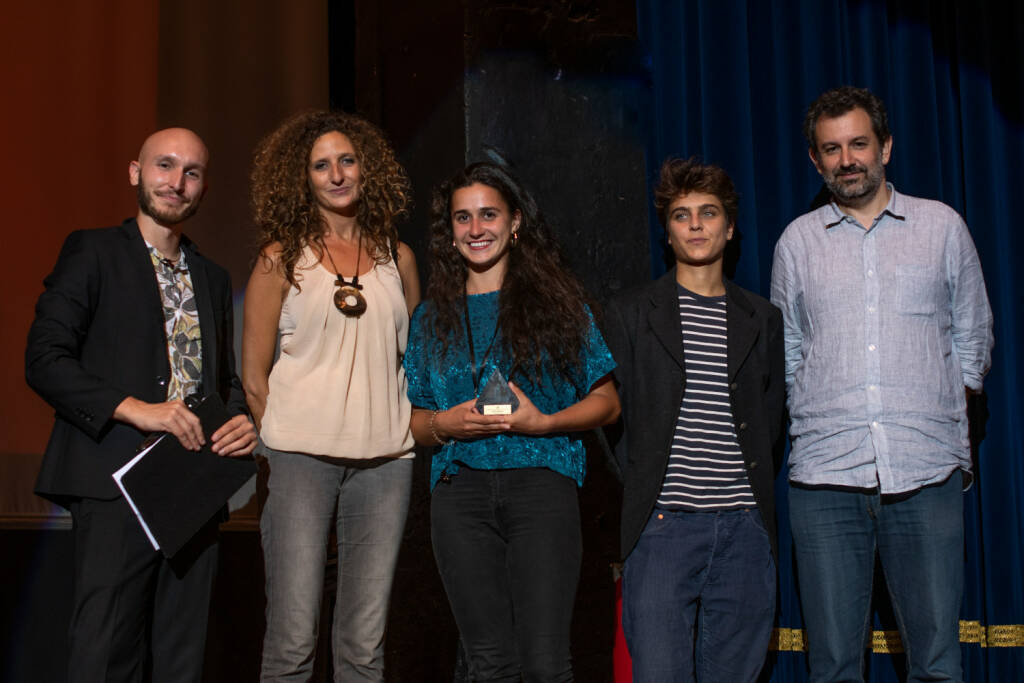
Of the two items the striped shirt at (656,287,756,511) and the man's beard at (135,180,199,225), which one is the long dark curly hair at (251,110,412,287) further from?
the striped shirt at (656,287,756,511)

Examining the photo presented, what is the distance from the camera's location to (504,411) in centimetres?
257

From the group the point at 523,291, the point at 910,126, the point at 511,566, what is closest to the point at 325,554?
the point at 511,566

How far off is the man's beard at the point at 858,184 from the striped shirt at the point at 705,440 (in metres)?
0.61

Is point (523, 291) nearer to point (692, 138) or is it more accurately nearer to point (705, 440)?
point (705, 440)

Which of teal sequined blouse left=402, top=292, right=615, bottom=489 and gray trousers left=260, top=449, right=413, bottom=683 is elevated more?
teal sequined blouse left=402, top=292, right=615, bottom=489

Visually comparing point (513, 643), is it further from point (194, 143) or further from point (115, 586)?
point (194, 143)

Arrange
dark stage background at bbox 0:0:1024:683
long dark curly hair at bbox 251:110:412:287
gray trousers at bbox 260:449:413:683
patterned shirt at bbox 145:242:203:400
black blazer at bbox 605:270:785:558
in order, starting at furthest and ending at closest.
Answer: dark stage background at bbox 0:0:1024:683
long dark curly hair at bbox 251:110:412:287
black blazer at bbox 605:270:785:558
patterned shirt at bbox 145:242:203:400
gray trousers at bbox 260:449:413:683

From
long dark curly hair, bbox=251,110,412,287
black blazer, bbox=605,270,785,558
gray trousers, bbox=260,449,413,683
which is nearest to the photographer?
gray trousers, bbox=260,449,413,683

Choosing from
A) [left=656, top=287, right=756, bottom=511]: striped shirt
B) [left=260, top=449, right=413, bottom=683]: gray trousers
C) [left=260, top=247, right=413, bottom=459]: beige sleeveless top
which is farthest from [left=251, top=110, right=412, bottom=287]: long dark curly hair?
[left=656, top=287, right=756, bottom=511]: striped shirt

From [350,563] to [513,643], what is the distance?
521 mm

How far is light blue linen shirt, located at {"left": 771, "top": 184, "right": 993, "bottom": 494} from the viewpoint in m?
2.90

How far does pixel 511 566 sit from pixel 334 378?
0.73 metres

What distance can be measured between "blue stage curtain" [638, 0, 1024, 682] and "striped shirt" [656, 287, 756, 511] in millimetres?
620

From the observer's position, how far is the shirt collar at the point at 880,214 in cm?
310
